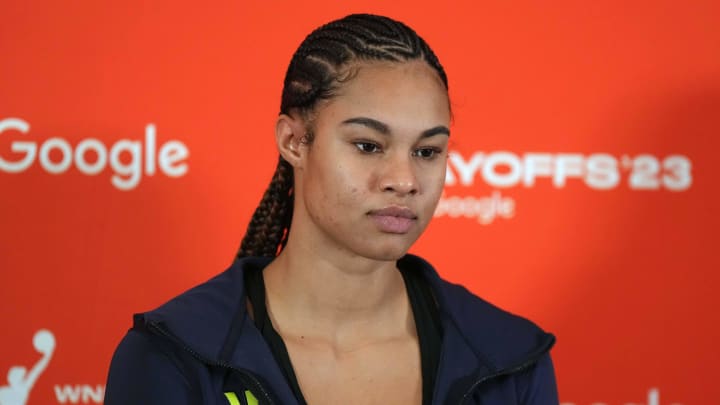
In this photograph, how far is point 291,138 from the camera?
1.33m

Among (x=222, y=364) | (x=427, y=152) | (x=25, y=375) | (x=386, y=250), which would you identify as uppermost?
(x=427, y=152)

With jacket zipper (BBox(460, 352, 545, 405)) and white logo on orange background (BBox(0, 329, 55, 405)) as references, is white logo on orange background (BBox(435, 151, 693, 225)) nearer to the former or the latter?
jacket zipper (BBox(460, 352, 545, 405))

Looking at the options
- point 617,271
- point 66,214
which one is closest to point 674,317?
point 617,271

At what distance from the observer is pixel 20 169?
1828mm

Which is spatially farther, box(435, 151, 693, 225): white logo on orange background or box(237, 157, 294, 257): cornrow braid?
box(435, 151, 693, 225): white logo on orange background

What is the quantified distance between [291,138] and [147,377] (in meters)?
0.32

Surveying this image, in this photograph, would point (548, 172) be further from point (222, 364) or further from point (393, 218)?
point (222, 364)

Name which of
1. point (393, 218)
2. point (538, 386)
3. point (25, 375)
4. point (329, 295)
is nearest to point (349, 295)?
point (329, 295)

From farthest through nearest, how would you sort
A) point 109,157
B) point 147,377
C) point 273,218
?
point 109,157
point 273,218
point 147,377

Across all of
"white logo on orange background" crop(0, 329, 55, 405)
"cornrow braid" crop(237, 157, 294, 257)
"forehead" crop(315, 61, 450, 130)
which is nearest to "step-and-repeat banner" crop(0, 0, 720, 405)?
"white logo on orange background" crop(0, 329, 55, 405)

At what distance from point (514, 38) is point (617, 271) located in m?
0.43

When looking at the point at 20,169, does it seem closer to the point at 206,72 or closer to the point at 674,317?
the point at 206,72

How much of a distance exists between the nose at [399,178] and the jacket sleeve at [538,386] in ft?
0.96

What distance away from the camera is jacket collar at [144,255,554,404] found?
123 centimetres
